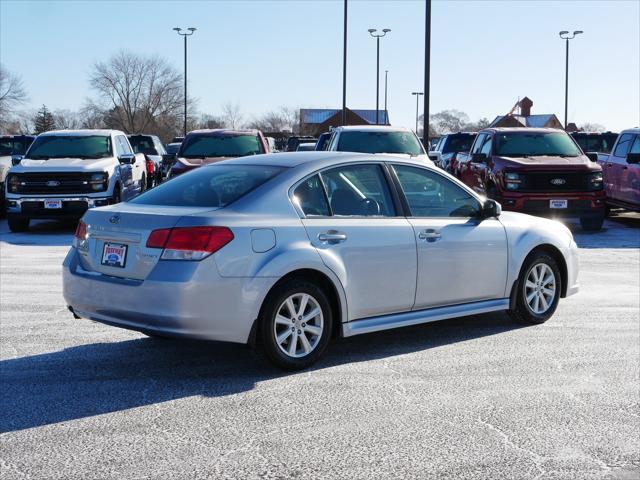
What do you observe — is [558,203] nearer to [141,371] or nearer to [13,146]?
[141,371]

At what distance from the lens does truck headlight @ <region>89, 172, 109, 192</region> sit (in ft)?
54.0

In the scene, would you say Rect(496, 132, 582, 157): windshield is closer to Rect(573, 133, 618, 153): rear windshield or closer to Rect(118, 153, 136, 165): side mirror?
Rect(118, 153, 136, 165): side mirror

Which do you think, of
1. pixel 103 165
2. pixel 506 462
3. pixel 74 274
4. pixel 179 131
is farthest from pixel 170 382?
pixel 179 131

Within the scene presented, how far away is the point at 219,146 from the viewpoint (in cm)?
1788

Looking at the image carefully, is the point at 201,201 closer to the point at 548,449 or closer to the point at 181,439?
the point at 181,439

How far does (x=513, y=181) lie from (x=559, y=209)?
0.98 metres

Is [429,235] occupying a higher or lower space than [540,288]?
higher

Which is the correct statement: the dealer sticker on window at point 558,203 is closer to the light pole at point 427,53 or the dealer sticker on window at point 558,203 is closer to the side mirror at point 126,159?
the light pole at point 427,53

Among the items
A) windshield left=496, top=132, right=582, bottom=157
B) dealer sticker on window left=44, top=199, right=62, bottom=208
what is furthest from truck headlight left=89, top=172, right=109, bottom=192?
windshield left=496, top=132, right=582, bottom=157

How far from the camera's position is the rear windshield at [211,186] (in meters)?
6.30

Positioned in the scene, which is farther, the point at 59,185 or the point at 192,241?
the point at 59,185

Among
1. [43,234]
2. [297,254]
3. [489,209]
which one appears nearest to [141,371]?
[297,254]

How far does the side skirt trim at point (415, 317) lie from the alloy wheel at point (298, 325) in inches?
10.9

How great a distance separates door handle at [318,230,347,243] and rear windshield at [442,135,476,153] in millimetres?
21551
